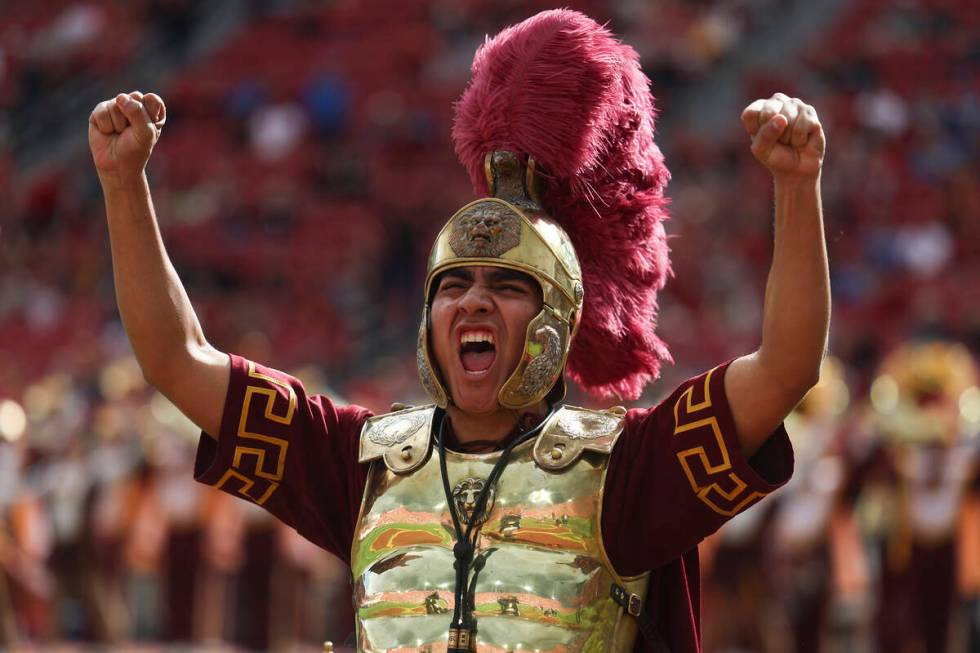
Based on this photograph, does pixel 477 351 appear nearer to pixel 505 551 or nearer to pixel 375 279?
pixel 505 551

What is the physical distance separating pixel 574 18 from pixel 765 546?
6990 mm

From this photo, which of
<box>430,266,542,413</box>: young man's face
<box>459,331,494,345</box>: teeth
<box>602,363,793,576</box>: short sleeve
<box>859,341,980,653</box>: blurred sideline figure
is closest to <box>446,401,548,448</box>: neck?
<box>430,266,542,413</box>: young man's face

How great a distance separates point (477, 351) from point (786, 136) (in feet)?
2.69

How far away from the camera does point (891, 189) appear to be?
570 inches

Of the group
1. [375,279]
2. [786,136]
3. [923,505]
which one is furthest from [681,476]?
[375,279]

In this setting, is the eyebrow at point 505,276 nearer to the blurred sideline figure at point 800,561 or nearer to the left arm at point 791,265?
the left arm at point 791,265

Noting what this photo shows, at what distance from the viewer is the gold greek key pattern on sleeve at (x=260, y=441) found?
12.6 ft

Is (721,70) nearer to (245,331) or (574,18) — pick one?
(245,331)

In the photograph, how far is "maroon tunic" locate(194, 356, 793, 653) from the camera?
3.56 meters

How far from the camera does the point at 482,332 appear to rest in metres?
3.82

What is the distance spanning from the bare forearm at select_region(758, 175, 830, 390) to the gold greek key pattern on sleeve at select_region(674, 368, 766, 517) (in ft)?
0.61

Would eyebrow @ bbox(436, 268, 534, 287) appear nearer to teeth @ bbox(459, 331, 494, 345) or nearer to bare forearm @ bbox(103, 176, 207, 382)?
teeth @ bbox(459, 331, 494, 345)

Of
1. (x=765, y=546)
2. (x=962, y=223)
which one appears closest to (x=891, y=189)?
(x=962, y=223)

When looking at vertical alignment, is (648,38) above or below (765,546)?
above
